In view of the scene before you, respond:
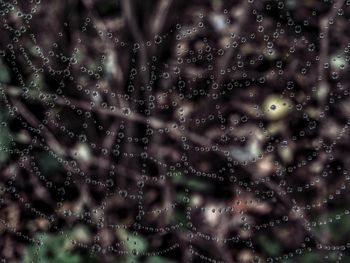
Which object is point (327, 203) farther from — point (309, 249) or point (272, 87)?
point (272, 87)

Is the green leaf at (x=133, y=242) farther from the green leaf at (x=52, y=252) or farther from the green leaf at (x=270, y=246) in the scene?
the green leaf at (x=270, y=246)

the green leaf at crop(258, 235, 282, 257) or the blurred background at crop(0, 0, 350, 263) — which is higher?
the blurred background at crop(0, 0, 350, 263)

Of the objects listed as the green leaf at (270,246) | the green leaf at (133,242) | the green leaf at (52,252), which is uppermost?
the green leaf at (52,252)

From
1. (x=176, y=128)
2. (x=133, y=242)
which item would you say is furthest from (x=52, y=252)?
(x=176, y=128)

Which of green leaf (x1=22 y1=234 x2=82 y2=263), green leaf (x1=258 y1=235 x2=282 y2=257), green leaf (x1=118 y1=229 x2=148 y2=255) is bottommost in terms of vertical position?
green leaf (x1=258 y1=235 x2=282 y2=257)

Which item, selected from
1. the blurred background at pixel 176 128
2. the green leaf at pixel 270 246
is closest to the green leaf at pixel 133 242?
the blurred background at pixel 176 128

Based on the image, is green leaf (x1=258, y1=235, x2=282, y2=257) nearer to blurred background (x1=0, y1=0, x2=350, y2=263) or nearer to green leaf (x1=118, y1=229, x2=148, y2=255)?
blurred background (x1=0, y1=0, x2=350, y2=263)

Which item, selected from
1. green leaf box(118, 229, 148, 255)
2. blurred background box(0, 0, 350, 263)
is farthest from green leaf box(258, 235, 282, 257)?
green leaf box(118, 229, 148, 255)

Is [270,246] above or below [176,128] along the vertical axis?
below

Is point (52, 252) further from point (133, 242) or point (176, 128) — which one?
point (176, 128)
